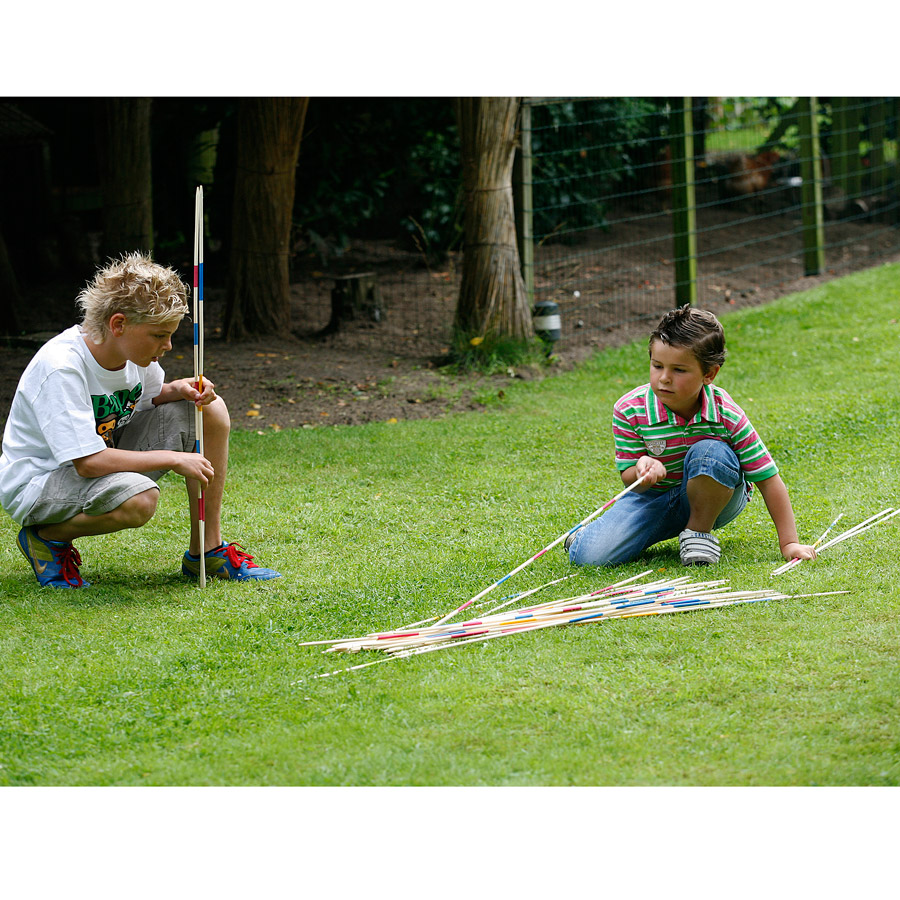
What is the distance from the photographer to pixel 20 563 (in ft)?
13.0

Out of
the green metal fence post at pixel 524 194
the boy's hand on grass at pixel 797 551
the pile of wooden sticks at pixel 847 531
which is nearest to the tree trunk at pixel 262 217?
the green metal fence post at pixel 524 194

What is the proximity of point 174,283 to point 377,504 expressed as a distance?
144 cm

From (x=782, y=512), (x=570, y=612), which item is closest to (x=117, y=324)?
(x=570, y=612)

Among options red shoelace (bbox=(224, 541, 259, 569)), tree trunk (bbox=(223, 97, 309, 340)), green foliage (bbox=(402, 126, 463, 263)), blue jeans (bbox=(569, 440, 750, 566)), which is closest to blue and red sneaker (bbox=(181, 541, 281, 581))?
red shoelace (bbox=(224, 541, 259, 569))

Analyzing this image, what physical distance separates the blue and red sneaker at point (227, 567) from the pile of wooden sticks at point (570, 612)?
746 mm

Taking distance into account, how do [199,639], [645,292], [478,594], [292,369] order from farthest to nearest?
[645,292] → [292,369] → [478,594] → [199,639]

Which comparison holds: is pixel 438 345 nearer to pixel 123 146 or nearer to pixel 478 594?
pixel 123 146

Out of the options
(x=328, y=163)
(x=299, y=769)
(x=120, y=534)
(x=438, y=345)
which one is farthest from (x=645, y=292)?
(x=299, y=769)

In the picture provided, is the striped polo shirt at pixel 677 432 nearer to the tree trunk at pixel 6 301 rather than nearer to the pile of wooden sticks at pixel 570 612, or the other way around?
the pile of wooden sticks at pixel 570 612

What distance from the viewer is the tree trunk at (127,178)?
7.67 metres

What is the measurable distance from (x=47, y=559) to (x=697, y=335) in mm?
2286

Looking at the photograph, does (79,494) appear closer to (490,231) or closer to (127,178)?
(490,231)

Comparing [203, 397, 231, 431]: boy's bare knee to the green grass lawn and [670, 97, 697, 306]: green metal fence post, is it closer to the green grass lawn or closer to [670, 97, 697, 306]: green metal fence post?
the green grass lawn

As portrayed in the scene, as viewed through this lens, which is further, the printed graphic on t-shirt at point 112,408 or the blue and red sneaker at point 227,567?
the blue and red sneaker at point 227,567
